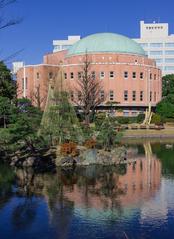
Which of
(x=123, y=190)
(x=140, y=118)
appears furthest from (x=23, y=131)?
(x=140, y=118)

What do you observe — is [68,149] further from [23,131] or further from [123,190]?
[123,190]

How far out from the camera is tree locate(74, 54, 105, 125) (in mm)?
60513

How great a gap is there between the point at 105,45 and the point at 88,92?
14655mm

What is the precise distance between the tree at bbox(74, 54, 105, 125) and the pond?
30059 millimetres

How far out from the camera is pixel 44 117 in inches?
1355

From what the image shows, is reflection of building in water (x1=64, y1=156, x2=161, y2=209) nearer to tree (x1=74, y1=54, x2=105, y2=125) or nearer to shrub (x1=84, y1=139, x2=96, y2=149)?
shrub (x1=84, y1=139, x2=96, y2=149)

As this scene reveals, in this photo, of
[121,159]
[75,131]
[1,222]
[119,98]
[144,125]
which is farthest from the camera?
[119,98]

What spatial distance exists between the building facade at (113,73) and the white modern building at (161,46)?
46723mm

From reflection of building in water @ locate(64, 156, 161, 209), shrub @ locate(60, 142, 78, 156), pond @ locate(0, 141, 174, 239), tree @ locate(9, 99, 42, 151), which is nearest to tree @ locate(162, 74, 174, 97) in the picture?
tree @ locate(9, 99, 42, 151)

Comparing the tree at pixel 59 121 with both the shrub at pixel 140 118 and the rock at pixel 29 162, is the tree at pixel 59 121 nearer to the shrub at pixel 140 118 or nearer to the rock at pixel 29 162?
the rock at pixel 29 162

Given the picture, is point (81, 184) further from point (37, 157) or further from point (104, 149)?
point (104, 149)

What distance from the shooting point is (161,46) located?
4860 inches

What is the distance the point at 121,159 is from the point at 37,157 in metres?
5.93

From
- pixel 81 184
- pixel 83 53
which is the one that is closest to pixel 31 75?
pixel 83 53
